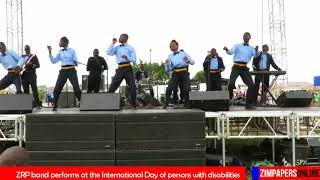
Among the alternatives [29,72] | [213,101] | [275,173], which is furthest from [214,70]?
[275,173]

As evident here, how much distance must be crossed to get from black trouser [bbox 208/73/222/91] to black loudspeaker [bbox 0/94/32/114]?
14.9 ft

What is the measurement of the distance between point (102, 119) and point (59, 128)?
62 centimetres

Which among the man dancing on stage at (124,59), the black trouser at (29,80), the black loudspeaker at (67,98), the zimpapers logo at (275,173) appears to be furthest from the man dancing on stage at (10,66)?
the zimpapers logo at (275,173)

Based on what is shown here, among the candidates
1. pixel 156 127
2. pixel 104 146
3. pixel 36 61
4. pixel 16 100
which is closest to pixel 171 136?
pixel 156 127

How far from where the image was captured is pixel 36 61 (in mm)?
9297

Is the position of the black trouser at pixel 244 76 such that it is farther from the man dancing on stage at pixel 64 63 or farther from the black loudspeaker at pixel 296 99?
the man dancing on stage at pixel 64 63

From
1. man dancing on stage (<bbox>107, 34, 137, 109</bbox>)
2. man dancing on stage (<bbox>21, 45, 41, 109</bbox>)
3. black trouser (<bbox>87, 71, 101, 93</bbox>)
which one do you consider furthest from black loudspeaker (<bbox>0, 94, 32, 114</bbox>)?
black trouser (<bbox>87, 71, 101, 93</bbox>)

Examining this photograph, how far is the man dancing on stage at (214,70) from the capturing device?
1058 centimetres

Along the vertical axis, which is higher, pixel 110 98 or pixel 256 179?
pixel 110 98

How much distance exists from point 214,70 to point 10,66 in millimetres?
4686

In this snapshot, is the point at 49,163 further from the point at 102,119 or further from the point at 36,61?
the point at 36,61

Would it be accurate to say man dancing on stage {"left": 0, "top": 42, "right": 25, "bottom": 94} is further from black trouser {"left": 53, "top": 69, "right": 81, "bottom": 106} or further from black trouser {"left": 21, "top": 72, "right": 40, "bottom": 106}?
black trouser {"left": 53, "top": 69, "right": 81, "bottom": 106}

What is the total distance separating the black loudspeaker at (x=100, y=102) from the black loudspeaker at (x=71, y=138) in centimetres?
98

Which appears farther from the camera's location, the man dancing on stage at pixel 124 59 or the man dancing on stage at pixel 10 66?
the man dancing on stage at pixel 10 66
